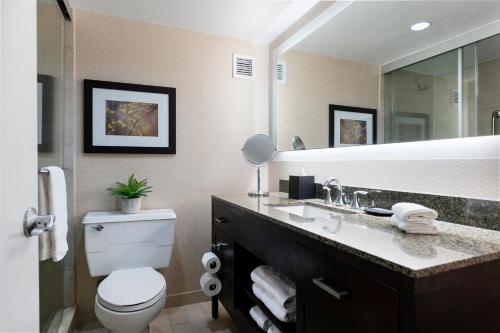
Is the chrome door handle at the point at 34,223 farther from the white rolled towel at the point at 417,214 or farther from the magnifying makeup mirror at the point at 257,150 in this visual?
the magnifying makeup mirror at the point at 257,150

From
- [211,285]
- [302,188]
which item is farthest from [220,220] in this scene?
[302,188]

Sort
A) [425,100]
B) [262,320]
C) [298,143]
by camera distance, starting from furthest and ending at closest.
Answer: [298,143] → [262,320] → [425,100]

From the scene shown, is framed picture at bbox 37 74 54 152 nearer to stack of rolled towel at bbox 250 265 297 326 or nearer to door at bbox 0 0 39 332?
door at bbox 0 0 39 332

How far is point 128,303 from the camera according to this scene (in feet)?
4.80

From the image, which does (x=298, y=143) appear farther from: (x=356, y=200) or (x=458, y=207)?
(x=458, y=207)

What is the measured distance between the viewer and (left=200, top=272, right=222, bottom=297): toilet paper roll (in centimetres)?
189

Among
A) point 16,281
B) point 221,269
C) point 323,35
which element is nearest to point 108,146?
point 221,269

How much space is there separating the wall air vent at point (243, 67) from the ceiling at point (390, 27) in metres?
0.55

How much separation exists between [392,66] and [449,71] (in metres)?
0.32

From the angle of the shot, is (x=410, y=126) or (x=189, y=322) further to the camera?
(x=189, y=322)

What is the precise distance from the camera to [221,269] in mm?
1930

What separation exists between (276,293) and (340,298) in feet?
1.76

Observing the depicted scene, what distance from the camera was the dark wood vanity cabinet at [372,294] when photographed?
2.17ft

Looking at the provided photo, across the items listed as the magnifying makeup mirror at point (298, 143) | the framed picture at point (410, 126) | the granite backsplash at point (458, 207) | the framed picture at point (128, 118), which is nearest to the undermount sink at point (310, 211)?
the granite backsplash at point (458, 207)
